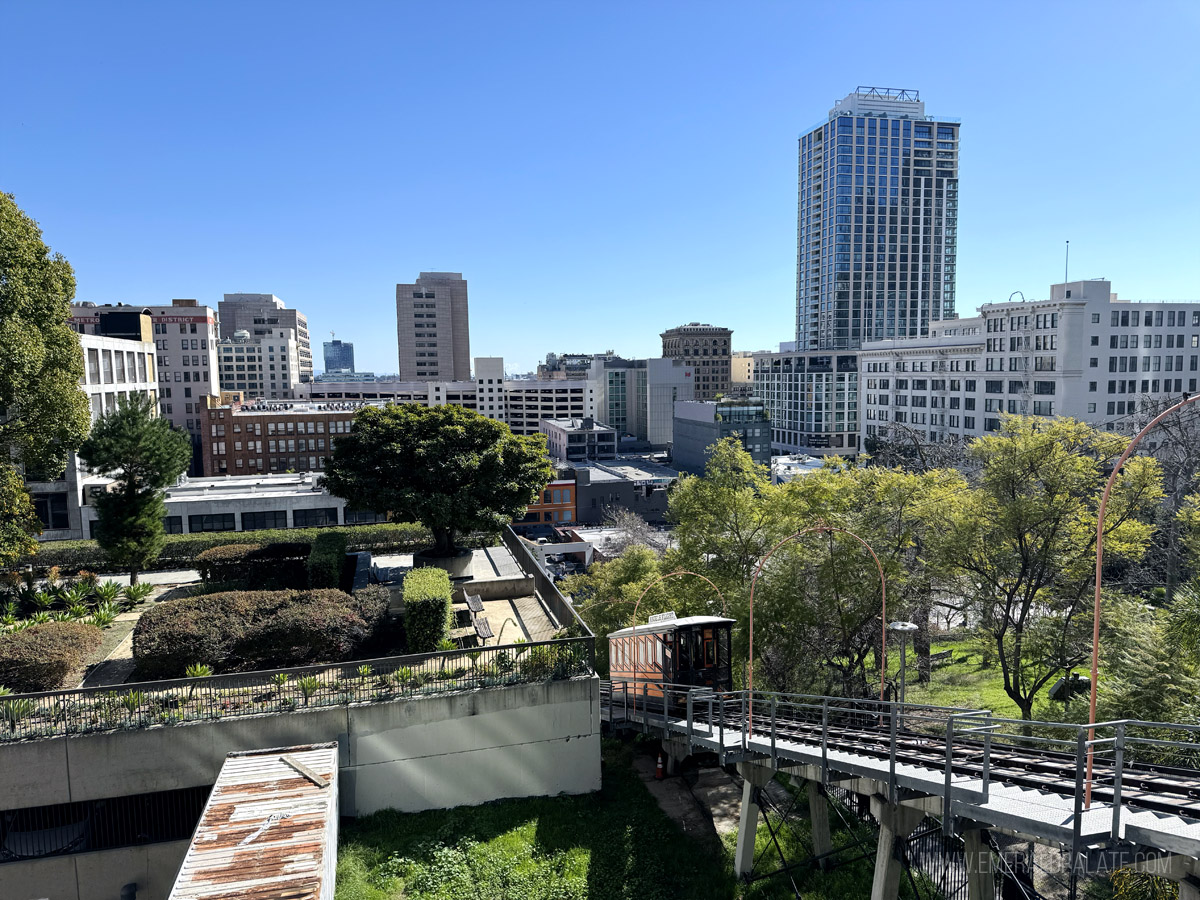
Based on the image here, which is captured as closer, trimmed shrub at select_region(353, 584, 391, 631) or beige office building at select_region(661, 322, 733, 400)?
trimmed shrub at select_region(353, 584, 391, 631)

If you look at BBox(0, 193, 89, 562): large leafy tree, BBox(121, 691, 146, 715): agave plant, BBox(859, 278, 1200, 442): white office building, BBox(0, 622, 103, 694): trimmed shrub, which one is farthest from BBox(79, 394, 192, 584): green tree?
BBox(859, 278, 1200, 442): white office building

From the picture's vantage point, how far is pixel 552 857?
17000 millimetres

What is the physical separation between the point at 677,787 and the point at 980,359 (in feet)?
269

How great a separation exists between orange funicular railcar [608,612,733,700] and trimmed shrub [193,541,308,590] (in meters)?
14.9

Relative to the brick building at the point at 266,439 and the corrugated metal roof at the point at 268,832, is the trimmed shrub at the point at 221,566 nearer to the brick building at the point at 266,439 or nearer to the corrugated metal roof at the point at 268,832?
the corrugated metal roof at the point at 268,832

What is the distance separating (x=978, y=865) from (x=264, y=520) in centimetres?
4437

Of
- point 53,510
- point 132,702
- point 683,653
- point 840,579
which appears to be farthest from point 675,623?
point 53,510

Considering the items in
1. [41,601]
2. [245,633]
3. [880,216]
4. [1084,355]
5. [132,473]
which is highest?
[880,216]

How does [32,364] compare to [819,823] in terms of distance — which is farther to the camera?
[32,364]

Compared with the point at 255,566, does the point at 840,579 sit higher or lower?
higher

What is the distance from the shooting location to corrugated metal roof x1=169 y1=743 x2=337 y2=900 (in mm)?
12141

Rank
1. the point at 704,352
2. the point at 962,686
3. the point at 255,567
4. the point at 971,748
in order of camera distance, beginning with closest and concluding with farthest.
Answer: the point at 971,748 < the point at 255,567 < the point at 962,686 < the point at 704,352

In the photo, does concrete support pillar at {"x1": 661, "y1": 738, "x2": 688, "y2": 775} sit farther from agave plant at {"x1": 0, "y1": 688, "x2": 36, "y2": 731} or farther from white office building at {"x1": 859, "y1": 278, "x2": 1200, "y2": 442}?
Answer: white office building at {"x1": 859, "y1": 278, "x2": 1200, "y2": 442}

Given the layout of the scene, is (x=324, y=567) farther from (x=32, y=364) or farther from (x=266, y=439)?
(x=266, y=439)
